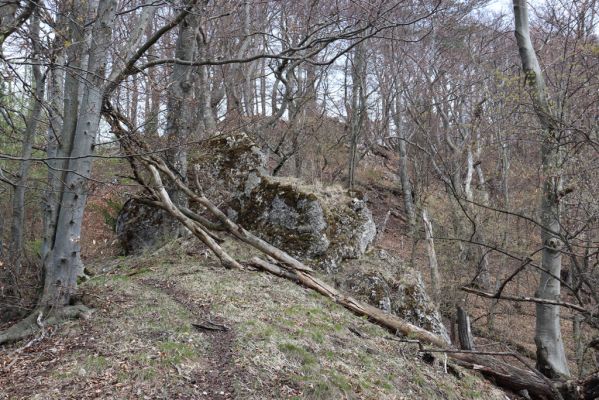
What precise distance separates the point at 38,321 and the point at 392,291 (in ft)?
19.0

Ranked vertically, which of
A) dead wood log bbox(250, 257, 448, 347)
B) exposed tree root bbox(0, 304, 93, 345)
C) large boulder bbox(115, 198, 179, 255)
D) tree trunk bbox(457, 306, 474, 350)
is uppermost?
large boulder bbox(115, 198, 179, 255)

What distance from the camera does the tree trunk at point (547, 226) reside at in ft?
22.7

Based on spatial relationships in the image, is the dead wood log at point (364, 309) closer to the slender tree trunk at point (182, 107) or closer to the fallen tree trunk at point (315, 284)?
the fallen tree trunk at point (315, 284)

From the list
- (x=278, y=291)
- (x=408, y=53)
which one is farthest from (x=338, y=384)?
(x=408, y=53)

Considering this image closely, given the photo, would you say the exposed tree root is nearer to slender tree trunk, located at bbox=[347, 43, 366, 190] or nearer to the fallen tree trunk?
the fallen tree trunk

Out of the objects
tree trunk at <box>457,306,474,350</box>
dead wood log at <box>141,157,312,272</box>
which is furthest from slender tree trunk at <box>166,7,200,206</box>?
tree trunk at <box>457,306,474,350</box>

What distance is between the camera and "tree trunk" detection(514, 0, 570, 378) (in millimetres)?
6913

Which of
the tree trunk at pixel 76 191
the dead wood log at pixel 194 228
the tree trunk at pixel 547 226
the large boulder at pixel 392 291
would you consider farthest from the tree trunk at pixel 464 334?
the tree trunk at pixel 76 191

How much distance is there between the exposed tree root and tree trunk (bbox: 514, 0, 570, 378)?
6599 mm

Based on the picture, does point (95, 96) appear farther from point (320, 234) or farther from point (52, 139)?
point (320, 234)

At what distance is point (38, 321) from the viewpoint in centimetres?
448

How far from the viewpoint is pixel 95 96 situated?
489cm

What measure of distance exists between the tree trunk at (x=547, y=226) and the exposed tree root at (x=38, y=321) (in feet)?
21.7

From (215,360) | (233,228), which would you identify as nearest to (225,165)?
(233,228)
